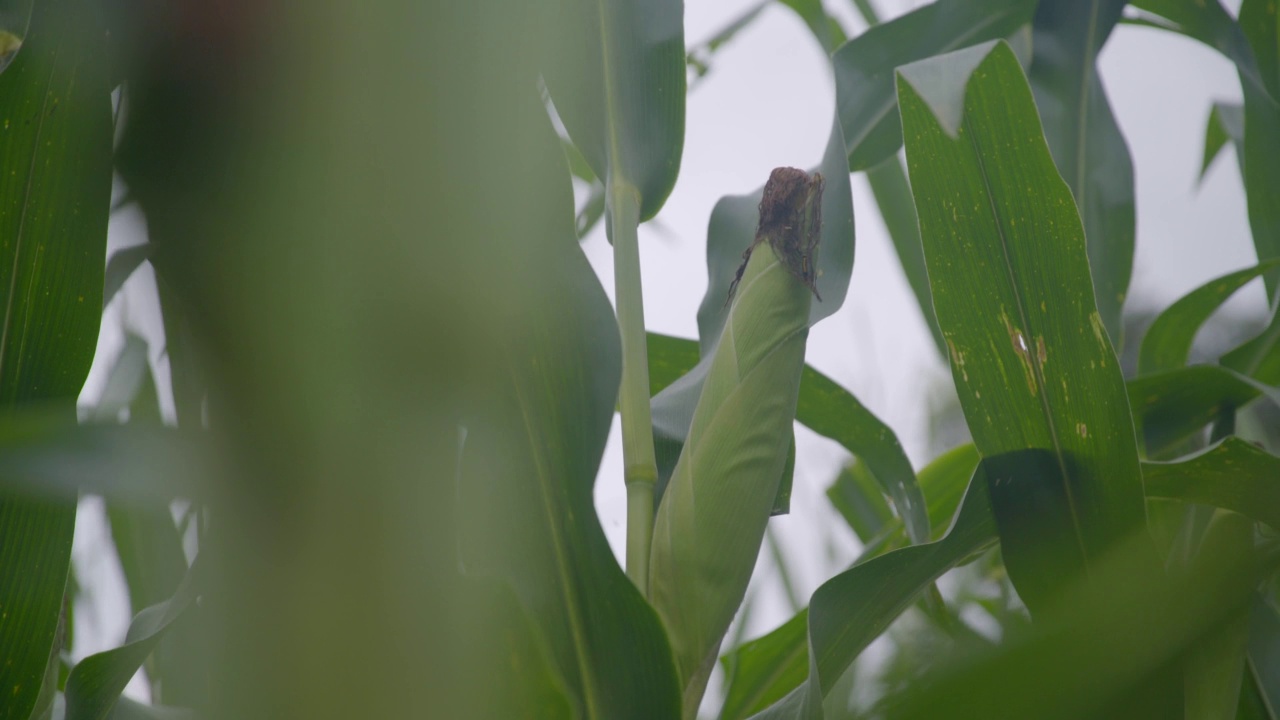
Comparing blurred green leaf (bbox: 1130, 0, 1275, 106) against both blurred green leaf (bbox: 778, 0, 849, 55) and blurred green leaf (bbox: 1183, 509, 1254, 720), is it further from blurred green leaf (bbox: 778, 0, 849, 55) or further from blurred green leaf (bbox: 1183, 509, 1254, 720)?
blurred green leaf (bbox: 1183, 509, 1254, 720)

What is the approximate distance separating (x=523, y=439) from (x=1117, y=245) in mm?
536

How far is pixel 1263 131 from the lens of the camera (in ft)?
2.13

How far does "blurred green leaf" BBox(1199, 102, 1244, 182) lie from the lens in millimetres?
706

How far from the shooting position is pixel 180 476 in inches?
8.8

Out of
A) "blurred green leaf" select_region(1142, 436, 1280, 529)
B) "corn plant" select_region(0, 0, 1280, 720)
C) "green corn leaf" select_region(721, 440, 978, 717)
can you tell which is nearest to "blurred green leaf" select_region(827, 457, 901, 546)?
"corn plant" select_region(0, 0, 1280, 720)

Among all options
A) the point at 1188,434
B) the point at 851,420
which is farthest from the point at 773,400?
the point at 1188,434

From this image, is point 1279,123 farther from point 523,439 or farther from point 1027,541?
point 523,439

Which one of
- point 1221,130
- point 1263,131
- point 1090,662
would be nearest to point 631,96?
point 1090,662

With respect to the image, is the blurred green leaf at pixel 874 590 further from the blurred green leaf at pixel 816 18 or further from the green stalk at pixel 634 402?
the blurred green leaf at pixel 816 18

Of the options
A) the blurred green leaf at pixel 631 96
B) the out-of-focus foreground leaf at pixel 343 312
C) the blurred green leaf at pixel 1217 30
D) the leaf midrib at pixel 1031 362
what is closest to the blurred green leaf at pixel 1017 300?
the leaf midrib at pixel 1031 362

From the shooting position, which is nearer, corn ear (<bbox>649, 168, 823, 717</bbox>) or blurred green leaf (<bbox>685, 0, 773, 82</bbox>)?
corn ear (<bbox>649, 168, 823, 717</bbox>)

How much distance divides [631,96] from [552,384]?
195 millimetres

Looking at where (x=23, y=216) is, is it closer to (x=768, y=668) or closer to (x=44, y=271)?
(x=44, y=271)

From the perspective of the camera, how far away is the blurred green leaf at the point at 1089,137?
2.01 feet
